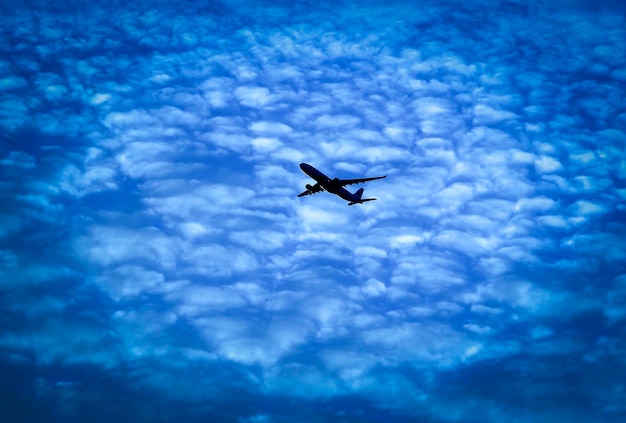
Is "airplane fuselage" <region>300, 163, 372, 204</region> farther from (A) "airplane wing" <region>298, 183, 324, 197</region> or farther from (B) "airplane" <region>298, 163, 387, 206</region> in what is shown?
(A) "airplane wing" <region>298, 183, 324, 197</region>

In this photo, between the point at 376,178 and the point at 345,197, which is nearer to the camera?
the point at 376,178

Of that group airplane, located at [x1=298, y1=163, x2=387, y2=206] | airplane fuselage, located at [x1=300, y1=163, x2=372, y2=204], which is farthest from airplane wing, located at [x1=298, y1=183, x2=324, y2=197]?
airplane fuselage, located at [x1=300, y1=163, x2=372, y2=204]

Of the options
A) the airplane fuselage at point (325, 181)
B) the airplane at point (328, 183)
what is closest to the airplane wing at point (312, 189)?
the airplane at point (328, 183)

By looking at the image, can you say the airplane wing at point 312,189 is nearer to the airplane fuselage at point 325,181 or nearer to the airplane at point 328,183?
the airplane at point 328,183

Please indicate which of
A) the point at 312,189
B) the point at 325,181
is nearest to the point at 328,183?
the point at 325,181

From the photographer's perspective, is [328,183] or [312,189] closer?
[328,183]

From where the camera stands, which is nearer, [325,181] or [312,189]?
[325,181]

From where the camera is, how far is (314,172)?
80562 millimetres

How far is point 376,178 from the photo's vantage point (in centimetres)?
7669

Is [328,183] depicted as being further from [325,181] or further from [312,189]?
[312,189]

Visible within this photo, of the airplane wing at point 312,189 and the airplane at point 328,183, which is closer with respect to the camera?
the airplane at point 328,183

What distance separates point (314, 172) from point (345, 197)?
7.04m

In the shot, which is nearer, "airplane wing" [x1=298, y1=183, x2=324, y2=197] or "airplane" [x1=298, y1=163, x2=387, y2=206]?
"airplane" [x1=298, y1=163, x2=387, y2=206]

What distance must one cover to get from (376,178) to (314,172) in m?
9.94
